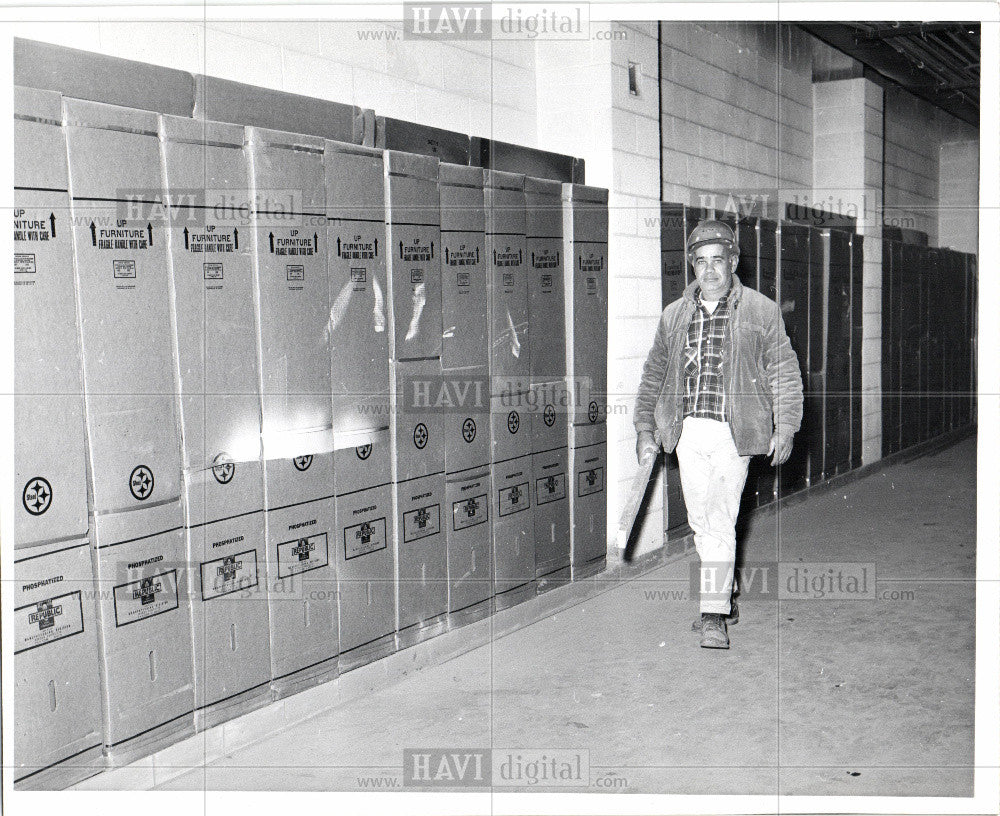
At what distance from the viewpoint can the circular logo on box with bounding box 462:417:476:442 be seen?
4.00 meters

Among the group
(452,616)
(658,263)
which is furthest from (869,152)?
(452,616)

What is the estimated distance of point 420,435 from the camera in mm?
3760

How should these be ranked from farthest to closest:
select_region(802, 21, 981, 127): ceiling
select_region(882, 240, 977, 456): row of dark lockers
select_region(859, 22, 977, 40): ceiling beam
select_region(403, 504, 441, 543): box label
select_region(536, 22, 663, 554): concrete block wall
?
1. select_region(882, 240, 977, 456): row of dark lockers
2. select_region(802, 21, 981, 127): ceiling
3. select_region(859, 22, 977, 40): ceiling beam
4. select_region(536, 22, 663, 554): concrete block wall
5. select_region(403, 504, 441, 543): box label

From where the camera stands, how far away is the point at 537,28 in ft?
16.1

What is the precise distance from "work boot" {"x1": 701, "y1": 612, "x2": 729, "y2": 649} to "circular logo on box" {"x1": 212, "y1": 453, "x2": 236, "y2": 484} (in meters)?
2.05

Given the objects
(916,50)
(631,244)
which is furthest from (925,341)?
(631,244)

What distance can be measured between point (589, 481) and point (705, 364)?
1011 mm

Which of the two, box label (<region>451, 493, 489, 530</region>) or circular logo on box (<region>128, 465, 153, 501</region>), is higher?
circular logo on box (<region>128, 465, 153, 501</region>)

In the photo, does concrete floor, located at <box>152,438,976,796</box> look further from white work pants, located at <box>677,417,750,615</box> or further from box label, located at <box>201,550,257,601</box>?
box label, located at <box>201,550,257,601</box>

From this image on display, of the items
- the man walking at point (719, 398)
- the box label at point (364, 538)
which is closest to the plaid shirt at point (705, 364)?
the man walking at point (719, 398)

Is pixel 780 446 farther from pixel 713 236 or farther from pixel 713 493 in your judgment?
pixel 713 236

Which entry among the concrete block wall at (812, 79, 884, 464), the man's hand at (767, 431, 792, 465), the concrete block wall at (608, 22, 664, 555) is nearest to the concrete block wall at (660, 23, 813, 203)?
the concrete block wall at (812, 79, 884, 464)

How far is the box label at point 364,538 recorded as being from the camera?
344cm

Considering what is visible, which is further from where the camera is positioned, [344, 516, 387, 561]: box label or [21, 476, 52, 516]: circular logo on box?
[344, 516, 387, 561]: box label
